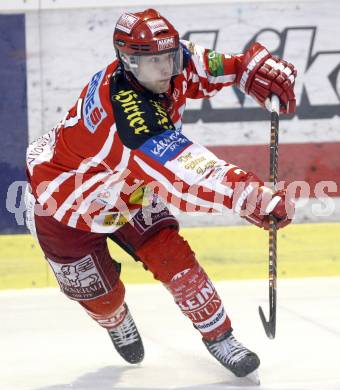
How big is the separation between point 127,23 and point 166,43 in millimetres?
145

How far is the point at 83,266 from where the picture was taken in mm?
3533

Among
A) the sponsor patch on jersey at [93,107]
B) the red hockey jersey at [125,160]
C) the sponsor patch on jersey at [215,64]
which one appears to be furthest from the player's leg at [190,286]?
the sponsor patch on jersey at [215,64]

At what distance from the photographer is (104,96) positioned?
10.4 feet

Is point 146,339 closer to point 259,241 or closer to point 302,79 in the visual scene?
point 259,241

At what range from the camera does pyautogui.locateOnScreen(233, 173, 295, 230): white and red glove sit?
292 centimetres

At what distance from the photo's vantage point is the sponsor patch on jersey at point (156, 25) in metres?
3.19

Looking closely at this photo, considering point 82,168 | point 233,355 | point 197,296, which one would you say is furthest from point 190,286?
point 82,168

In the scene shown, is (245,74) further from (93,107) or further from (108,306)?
(108,306)

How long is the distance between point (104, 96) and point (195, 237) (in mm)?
2006

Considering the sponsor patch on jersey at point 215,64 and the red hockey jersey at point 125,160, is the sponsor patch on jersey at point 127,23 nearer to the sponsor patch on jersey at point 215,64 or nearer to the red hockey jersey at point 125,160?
the red hockey jersey at point 125,160

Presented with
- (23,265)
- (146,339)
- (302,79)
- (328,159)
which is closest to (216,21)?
(302,79)

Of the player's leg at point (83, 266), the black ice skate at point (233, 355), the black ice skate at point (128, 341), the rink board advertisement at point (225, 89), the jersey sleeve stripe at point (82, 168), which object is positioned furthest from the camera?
the rink board advertisement at point (225, 89)

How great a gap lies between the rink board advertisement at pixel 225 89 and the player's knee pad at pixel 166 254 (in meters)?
1.73

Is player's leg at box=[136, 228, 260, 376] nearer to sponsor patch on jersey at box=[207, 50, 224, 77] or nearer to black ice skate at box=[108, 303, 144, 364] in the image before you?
black ice skate at box=[108, 303, 144, 364]
